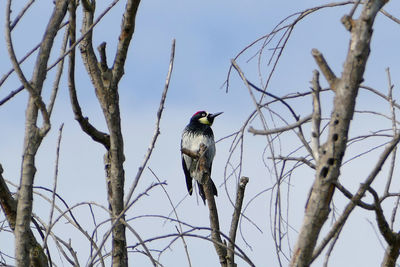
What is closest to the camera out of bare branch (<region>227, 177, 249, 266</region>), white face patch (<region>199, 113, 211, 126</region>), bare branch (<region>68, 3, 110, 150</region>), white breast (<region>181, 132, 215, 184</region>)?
bare branch (<region>68, 3, 110, 150</region>)

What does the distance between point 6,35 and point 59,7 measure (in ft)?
0.87

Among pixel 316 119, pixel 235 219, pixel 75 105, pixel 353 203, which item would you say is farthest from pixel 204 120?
pixel 316 119

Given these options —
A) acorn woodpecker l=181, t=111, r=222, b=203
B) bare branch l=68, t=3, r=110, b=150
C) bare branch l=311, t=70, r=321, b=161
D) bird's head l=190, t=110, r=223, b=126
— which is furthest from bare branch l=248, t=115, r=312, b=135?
bird's head l=190, t=110, r=223, b=126

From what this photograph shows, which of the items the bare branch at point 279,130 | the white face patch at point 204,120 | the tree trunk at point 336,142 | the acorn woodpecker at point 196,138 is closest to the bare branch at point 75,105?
the bare branch at point 279,130

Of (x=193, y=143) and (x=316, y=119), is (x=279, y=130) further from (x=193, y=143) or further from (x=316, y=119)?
(x=193, y=143)

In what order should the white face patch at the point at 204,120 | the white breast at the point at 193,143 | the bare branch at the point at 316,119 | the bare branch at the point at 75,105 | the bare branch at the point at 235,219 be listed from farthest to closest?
1. the white face patch at the point at 204,120
2. the white breast at the point at 193,143
3. the bare branch at the point at 235,219
4. the bare branch at the point at 75,105
5. the bare branch at the point at 316,119

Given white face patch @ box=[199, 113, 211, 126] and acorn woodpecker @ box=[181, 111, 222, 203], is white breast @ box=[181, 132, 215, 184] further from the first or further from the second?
white face patch @ box=[199, 113, 211, 126]

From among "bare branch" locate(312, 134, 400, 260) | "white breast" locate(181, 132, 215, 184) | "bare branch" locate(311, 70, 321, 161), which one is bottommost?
"bare branch" locate(312, 134, 400, 260)

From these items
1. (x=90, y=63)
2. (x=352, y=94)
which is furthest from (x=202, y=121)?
(x=352, y=94)

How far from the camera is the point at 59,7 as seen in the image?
2113mm

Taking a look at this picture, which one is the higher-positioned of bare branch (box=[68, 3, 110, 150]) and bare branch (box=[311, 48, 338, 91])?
bare branch (box=[68, 3, 110, 150])

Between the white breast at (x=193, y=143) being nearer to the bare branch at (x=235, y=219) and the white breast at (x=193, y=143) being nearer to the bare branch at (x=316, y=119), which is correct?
the bare branch at (x=235, y=219)

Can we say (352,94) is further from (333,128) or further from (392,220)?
(392,220)

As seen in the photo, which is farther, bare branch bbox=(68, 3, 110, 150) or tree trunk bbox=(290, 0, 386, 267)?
bare branch bbox=(68, 3, 110, 150)
